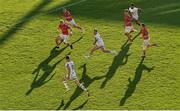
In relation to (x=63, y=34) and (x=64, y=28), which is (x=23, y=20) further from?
(x=64, y=28)

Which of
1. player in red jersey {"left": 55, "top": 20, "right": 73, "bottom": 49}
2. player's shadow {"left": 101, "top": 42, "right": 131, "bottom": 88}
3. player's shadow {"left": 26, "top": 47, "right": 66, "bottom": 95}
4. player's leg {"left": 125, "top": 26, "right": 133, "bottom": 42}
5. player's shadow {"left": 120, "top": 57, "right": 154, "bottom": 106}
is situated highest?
player in red jersey {"left": 55, "top": 20, "right": 73, "bottom": 49}

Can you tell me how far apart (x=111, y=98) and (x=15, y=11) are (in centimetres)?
1308

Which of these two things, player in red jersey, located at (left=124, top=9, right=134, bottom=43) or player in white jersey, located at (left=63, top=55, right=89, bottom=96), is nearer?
player in white jersey, located at (left=63, top=55, right=89, bottom=96)

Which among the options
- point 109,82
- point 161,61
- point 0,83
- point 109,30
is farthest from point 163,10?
point 0,83

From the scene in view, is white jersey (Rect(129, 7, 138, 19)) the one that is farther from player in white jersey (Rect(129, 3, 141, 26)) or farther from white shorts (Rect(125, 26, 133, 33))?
white shorts (Rect(125, 26, 133, 33))

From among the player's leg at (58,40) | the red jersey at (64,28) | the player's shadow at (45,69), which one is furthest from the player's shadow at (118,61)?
the player's leg at (58,40)

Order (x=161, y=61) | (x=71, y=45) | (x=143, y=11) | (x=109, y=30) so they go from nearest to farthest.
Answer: (x=161, y=61) < (x=71, y=45) < (x=109, y=30) < (x=143, y=11)

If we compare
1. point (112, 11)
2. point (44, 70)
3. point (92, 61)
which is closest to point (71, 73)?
point (44, 70)

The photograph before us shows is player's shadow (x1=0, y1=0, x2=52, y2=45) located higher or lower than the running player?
higher

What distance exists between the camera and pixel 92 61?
26.1m

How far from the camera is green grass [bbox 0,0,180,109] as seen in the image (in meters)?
22.8

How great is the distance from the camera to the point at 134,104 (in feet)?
72.6

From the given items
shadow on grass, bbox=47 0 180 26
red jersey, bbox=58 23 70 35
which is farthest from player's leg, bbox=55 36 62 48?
shadow on grass, bbox=47 0 180 26

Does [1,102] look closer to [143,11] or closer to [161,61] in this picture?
[161,61]
